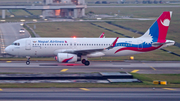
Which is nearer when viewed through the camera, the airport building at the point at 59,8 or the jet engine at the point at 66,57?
the jet engine at the point at 66,57

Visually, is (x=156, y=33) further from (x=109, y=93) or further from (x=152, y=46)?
(x=109, y=93)

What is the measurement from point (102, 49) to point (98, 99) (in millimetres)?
17430

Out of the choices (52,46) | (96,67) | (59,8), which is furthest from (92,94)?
(59,8)

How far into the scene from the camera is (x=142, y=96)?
74.5 feet

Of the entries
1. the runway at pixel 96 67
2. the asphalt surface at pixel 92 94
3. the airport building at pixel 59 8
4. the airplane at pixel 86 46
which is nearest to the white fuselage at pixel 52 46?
the airplane at pixel 86 46

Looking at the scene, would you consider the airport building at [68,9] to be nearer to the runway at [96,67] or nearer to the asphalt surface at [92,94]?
the runway at [96,67]

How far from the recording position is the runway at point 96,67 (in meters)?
35.1

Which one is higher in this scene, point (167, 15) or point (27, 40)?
point (167, 15)

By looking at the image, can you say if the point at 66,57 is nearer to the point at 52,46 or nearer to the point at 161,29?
the point at 52,46

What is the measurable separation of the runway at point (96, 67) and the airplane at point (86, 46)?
1467 millimetres

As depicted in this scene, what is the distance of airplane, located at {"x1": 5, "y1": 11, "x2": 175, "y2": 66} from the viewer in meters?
39.2

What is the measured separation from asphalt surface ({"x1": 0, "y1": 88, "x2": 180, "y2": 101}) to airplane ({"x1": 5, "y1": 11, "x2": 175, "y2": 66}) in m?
13.5

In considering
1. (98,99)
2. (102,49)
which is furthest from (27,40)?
(98,99)

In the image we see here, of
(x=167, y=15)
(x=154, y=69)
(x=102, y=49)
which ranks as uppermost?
(x=167, y=15)
